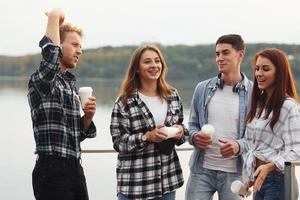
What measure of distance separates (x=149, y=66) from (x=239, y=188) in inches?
29.7

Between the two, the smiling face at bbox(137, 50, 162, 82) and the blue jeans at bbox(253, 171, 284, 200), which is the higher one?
the smiling face at bbox(137, 50, 162, 82)

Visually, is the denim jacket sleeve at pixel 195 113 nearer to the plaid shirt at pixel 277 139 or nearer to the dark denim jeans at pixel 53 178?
the plaid shirt at pixel 277 139

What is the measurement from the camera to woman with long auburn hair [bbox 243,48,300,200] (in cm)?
238

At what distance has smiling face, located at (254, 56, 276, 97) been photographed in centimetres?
249

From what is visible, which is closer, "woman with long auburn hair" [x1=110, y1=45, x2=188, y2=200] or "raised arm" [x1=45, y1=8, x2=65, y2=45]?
"raised arm" [x1=45, y1=8, x2=65, y2=45]

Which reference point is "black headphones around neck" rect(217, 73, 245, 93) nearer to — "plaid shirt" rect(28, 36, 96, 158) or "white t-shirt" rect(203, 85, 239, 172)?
"white t-shirt" rect(203, 85, 239, 172)

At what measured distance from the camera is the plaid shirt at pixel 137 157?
8.77 feet

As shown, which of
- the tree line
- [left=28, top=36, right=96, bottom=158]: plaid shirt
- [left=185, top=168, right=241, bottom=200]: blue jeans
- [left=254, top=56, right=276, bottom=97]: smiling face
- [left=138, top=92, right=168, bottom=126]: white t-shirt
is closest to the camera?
[left=28, top=36, right=96, bottom=158]: plaid shirt

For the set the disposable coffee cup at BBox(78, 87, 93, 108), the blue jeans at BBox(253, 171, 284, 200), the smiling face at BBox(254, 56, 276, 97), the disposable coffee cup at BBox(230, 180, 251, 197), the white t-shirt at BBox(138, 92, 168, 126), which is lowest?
the disposable coffee cup at BBox(230, 180, 251, 197)

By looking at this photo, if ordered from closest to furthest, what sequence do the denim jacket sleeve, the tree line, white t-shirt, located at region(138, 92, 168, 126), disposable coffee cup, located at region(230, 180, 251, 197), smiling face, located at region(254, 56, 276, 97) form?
smiling face, located at region(254, 56, 276, 97)
disposable coffee cup, located at region(230, 180, 251, 197)
white t-shirt, located at region(138, 92, 168, 126)
the denim jacket sleeve
the tree line

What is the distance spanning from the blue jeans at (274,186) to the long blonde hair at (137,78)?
685 mm

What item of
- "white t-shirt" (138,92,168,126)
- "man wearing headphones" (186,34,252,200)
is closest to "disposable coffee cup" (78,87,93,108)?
"white t-shirt" (138,92,168,126)

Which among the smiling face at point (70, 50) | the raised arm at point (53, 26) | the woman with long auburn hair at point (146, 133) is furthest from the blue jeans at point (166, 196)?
the raised arm at point (53, 26)

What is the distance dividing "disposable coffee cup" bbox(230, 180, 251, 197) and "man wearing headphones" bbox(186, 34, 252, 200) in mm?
188
